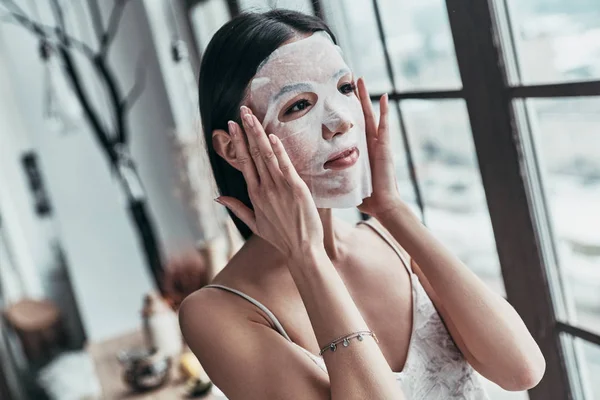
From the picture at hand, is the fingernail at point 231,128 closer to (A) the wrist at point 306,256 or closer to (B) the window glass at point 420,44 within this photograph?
(A) the wrist at point 306,256

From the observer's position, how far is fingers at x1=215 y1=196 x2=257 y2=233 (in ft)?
3.05

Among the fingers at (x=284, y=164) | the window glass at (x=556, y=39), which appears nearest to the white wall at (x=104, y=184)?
the window glass at (x=556, y=39)

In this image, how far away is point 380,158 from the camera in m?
0.99

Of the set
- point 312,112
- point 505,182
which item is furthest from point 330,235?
point 505,182

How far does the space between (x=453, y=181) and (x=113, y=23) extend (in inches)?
80.2

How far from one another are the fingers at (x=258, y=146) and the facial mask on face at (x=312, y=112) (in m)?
0.05

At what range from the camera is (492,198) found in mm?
1230

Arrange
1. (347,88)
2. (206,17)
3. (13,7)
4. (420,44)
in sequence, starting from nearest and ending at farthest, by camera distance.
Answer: (347,88)
(420,44)
(206,17)
(13,7)

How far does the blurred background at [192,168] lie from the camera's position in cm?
111

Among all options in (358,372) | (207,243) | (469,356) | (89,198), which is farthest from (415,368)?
(89,198)

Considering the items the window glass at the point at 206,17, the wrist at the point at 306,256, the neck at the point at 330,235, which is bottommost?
the neck at the point at 330,235

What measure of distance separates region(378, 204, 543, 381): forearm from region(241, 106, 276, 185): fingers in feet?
0.81

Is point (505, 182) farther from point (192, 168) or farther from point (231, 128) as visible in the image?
point (192, 168)

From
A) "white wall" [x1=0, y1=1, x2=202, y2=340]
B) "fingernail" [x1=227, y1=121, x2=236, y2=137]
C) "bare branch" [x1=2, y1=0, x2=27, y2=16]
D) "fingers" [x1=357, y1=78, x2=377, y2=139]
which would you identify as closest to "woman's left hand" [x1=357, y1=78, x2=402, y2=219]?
"fingers" [x1=357, y1=78, x2=377, y2=139]
